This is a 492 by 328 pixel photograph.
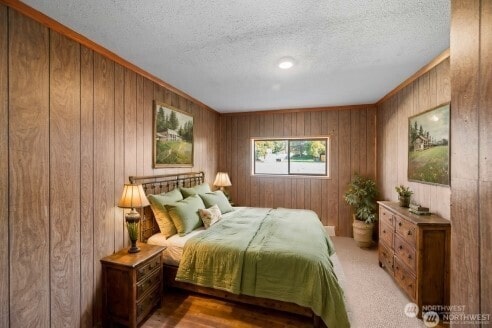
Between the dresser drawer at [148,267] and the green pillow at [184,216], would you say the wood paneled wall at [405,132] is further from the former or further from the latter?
the dresser drawer at [148,267]

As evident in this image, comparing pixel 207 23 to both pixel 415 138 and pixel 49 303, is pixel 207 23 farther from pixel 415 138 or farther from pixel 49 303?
pixel 415 138

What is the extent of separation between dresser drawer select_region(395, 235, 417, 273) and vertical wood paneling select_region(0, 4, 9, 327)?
3.35 meters

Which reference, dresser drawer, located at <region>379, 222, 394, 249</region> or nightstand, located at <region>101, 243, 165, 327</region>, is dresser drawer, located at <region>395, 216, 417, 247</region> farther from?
nightstand, located at <region>101, 243, 165, 327</region>

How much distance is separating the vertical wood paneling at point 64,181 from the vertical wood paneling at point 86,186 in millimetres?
37

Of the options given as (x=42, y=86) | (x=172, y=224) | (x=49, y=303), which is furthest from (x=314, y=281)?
(x=42, y=86)

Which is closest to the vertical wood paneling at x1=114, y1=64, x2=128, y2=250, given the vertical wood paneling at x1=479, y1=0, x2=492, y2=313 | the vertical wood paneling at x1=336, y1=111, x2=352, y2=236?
the vertical wood paneling at x1=479, y1=0, x2=492, y2=313

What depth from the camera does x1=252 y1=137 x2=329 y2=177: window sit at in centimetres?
450

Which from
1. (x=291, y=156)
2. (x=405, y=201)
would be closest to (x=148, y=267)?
(x=405, y=201)

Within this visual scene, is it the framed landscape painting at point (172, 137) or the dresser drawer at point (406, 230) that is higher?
the framed landscape painting at point (172, 137)

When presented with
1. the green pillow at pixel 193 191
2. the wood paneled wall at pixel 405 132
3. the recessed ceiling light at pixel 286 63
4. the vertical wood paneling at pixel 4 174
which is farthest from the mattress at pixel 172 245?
the wood paneled wall at pixel 405 132

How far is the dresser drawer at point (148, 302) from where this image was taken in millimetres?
1962

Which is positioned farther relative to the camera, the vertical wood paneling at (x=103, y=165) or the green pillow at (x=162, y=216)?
the green pillow at (x=162, y=216)

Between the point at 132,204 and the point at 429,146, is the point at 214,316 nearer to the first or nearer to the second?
the point at 132,204

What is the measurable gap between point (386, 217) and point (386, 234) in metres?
0.22
